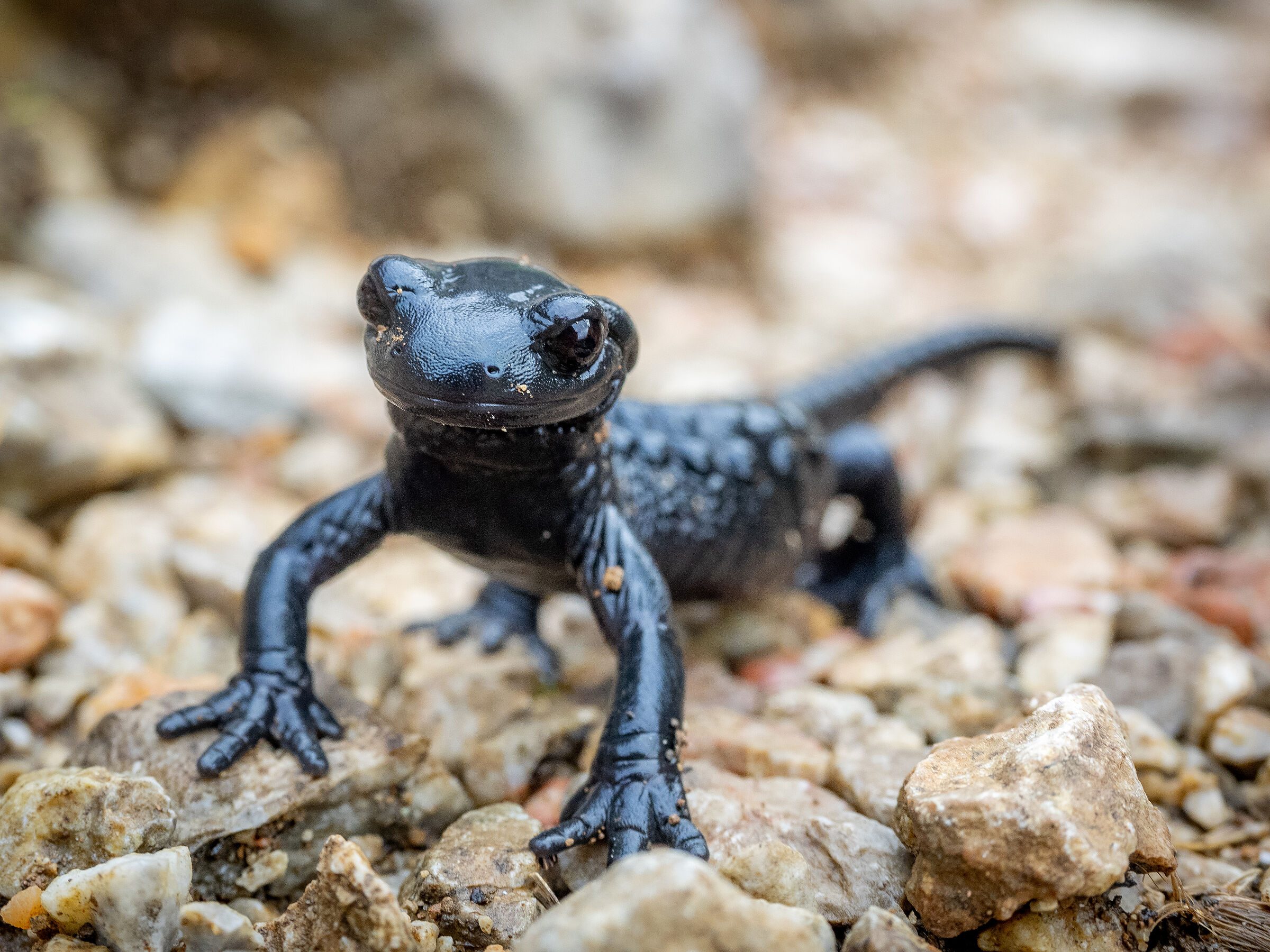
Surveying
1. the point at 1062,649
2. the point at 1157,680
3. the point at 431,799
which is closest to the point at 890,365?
the point at 1062,649

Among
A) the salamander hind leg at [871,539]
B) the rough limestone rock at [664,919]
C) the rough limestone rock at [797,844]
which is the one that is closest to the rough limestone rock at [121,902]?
the rough limestone rock at [664,919]

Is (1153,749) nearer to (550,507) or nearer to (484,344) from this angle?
(550,507)

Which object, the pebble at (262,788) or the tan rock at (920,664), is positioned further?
the tan rock at (920,664)

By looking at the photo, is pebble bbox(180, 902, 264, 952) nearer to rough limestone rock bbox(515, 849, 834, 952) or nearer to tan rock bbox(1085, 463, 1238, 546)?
rough limestone rock bbox(515, 849, 834, 952)

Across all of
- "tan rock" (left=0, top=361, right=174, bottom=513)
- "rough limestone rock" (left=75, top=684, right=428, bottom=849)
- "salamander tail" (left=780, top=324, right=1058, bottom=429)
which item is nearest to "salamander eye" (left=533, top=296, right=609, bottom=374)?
"rough limestone rock" (left=75, top=684, right=428, bottom=849)

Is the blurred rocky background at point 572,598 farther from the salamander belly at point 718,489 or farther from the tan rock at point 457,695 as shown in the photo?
the salamander belly at point 718,489

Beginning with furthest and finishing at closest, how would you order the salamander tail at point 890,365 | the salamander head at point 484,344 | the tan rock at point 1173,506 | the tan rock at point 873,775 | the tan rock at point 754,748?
the salamander tail at point 890,365
the tan rock at point 1173,506
the tan rock at point 754,748
the tan rock at point 873,775
the salamander head at point 484,344
